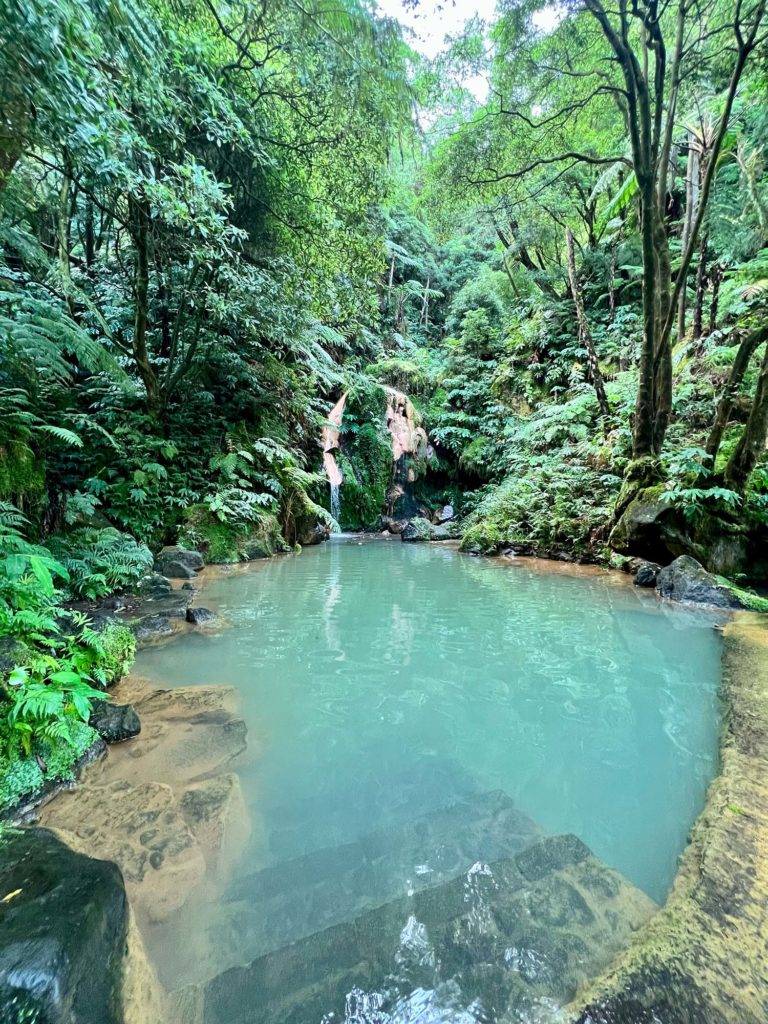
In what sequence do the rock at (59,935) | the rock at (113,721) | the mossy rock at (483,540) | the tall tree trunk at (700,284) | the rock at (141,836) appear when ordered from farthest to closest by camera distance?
the mossy rock at (483,540), the tall tree trunk at (700,284), the rock at (113,721), the rock at (141,836), the rock at (59,935)

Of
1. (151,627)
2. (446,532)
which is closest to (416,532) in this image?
(446,532)

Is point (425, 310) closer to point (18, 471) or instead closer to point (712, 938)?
point (18, 471)

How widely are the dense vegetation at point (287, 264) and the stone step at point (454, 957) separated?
4.30 feet

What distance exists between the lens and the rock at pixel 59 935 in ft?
3.04

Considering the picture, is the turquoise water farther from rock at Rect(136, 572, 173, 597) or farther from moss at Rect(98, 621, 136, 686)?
rock at Rect(136, 572, 173, 597)

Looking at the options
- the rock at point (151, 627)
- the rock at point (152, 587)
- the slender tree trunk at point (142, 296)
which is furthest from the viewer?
the slender tree trunk at point (142, 296)

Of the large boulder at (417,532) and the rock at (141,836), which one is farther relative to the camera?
the large boulder at (417,532)

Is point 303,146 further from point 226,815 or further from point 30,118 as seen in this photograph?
point 226,815

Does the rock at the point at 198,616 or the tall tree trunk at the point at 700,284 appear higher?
the tall tree trunk at the point at 700,284

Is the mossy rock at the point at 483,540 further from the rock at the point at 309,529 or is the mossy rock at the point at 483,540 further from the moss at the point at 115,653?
the moss at the point at 115,653

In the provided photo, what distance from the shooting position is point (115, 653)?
302 cm

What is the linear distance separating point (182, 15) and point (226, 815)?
6082 millimetres

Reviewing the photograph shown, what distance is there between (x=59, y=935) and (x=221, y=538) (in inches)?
278

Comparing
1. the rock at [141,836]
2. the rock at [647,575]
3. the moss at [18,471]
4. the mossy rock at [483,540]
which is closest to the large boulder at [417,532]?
the mossy rock at [483,540]
